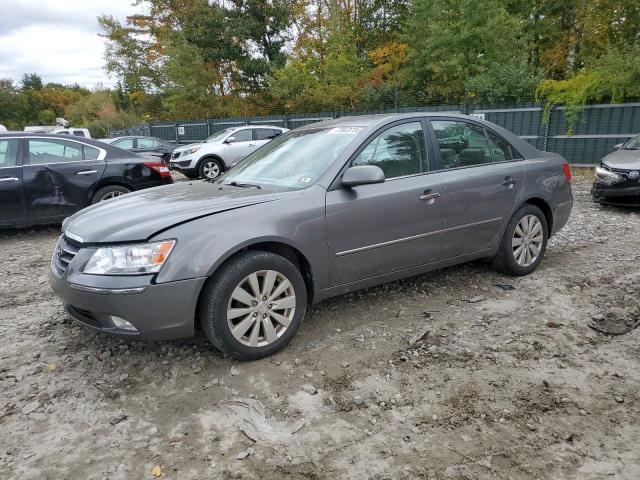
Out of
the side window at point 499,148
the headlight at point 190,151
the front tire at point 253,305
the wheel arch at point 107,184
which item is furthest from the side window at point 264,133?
the front tire at point 253,305

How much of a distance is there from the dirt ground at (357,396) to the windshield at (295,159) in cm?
117

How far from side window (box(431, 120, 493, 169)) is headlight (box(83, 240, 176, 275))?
244 centimetres

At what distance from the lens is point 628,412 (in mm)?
2559

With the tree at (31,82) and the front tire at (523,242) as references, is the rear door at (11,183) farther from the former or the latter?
the tree at (31,82)

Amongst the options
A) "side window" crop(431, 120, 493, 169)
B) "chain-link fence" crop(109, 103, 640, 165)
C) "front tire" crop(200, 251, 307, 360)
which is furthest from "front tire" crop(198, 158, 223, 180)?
"front tire" crop(200, 251, 307, 360)

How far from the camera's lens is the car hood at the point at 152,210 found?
2.88 meters

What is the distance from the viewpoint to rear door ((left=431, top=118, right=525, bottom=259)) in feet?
13.0

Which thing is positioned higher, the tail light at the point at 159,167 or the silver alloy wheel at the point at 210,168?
the tail light at the point at 159,167

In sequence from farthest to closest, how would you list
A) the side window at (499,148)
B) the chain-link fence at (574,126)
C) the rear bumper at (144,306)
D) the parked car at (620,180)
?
1. the chain-link fence at (574,126)
2. the parked car at (620,180)
3. the side window at (499,148)
4. the rear bumper at (144,306)

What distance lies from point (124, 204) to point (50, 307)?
4.81 ft

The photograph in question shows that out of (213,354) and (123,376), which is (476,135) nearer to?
(213,354)

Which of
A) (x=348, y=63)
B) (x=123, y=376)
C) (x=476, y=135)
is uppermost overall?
(x=348, y=63)

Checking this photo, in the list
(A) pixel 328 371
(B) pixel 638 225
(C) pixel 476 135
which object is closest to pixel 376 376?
(A) pixel 328 371

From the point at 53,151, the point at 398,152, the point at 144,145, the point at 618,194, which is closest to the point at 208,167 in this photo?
the point at 144,145
